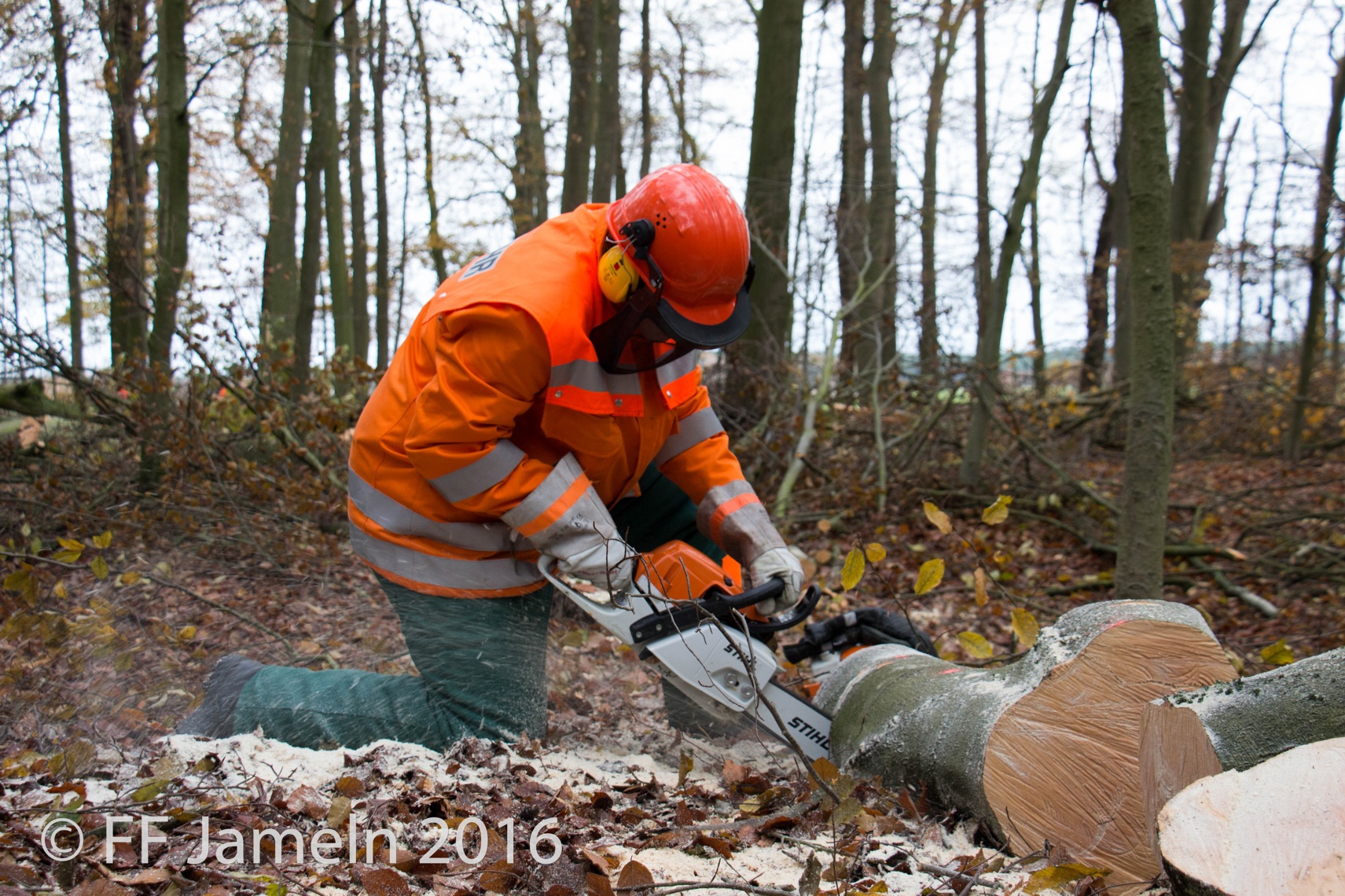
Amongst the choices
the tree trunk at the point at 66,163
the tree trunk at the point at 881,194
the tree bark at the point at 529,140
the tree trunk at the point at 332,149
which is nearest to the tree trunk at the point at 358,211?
the tree trunk at the point at 332,149

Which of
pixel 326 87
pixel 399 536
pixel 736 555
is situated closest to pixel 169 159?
pixel 326 87

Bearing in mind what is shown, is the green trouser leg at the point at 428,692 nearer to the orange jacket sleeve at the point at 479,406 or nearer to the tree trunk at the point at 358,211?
the orange jacket sleeve at the point at 479,406

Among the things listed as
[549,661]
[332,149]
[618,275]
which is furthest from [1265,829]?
[332,149]

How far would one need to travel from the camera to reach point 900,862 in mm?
1818

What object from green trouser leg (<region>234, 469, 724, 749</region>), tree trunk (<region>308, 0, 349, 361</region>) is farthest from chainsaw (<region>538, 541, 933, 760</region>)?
tree trunk (<region>308, 0, 349, 361</region>)

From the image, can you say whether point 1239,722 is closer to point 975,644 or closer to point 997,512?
point 975,644

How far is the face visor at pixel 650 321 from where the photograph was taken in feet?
7.75

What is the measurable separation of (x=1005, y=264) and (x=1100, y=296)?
Result: 731 centimetres

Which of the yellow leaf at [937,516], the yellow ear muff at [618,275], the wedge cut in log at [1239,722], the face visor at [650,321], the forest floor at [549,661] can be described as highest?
the yellow ear muff at [618,275]

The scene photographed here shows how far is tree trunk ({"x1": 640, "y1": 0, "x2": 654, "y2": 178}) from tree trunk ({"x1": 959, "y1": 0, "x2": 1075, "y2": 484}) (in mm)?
9824

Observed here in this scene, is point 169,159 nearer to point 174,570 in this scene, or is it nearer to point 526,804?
point 174,570

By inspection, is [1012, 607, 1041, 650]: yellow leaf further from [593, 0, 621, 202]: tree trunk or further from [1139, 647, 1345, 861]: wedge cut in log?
[593, 0, 621, 202]: tree trunk

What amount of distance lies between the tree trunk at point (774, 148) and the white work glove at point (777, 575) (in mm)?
3516

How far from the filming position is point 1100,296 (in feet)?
37.9
